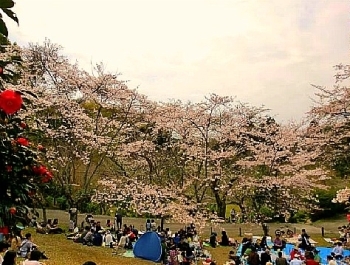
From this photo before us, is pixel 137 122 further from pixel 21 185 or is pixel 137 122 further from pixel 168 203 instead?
pixel 21 185

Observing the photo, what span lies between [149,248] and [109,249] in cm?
168

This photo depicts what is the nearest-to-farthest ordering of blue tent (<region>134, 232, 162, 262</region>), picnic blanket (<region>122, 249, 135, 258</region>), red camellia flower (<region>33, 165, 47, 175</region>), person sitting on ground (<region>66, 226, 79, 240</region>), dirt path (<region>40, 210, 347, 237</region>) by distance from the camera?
1. red camellia flower (<region>33, 165, 47, 175</region>)
2. blue tent (<region>134, 232, 162, 262</region>)
3. picnic blanket (<region>122, 249, 135, 258</region>)
4. person sitting on ground (<region>66, 226, 79, 240</region>)
5. dirt path (<region>40, 210, 347, 237</region>)

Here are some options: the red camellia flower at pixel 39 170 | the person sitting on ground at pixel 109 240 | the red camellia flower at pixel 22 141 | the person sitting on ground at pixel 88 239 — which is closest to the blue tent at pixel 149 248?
the person sitting on ground at pixel 109 240

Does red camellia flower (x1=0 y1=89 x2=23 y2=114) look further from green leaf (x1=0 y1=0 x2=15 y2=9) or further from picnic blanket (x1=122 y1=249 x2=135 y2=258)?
picnic blanket (x1=122 y1=249 x2=135 y2=258)

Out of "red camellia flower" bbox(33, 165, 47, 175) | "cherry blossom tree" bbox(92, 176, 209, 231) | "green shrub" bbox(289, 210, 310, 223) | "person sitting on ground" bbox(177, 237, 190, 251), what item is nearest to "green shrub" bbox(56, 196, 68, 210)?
"cherry blossom tree" bbox(92, 176, 209, 231)

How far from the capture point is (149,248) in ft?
44.8

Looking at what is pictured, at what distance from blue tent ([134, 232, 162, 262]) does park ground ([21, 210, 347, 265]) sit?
1.43 feet

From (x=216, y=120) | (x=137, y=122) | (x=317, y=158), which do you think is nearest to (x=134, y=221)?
(x=137, y=122)

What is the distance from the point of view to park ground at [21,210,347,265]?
1212cm

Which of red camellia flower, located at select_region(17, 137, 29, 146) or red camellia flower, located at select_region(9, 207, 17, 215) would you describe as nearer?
red camellia flower, located at select_region(9, 207, 17, 215)

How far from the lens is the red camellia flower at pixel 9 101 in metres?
1.86

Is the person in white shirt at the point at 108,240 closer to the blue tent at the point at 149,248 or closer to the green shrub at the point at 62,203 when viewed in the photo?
the blue tent at the point at 149,248

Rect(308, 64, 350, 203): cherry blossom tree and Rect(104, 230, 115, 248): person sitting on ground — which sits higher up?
Rect(308, 64, 350, 203): cherry blossom tree

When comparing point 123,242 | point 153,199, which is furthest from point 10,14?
point 153,199
